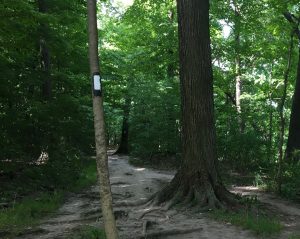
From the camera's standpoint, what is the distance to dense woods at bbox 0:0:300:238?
905cm

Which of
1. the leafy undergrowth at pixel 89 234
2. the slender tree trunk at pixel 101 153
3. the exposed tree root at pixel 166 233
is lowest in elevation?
the exposed tree root at pixel 166 233

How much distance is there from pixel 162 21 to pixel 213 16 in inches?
107

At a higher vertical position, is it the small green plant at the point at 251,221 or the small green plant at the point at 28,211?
the small green plant at the point at 28,211

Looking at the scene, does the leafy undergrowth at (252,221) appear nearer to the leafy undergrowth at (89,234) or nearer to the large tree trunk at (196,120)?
the large tree trunk at (196,120)

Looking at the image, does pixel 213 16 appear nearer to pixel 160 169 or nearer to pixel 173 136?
pixel 173 136

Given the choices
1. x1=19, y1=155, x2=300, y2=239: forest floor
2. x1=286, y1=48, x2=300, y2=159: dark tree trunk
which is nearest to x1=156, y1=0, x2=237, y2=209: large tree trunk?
x1=19, y1=155, x2=300, y2=239: forest floor

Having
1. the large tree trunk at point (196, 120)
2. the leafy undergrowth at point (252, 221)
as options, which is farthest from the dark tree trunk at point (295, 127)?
the leafy undergrowth at point (252, 221)

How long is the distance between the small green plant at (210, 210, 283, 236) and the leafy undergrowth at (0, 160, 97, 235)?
11.9 feet

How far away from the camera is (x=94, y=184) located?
13203mm

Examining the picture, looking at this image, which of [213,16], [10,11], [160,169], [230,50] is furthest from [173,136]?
[10,11]

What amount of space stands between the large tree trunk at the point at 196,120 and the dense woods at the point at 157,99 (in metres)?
0.02

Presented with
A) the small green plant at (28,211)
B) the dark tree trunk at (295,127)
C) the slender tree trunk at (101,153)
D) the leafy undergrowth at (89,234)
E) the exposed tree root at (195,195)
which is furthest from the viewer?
the dark tree trunk at (295,127)

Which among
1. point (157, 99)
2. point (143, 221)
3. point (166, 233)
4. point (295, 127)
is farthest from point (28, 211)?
point (157, 99)

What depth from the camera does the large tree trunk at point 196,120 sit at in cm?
881
